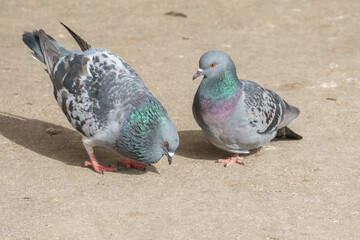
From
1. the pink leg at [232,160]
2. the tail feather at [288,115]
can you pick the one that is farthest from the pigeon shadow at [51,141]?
the tail feather at [288,115]

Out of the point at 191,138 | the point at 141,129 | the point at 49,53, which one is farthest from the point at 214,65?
the point at 49,53

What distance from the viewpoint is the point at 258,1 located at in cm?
1091

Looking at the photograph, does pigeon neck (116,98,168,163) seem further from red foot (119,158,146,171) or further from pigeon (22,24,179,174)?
red foot (119,158,146,171)

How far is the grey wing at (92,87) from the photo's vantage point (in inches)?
227

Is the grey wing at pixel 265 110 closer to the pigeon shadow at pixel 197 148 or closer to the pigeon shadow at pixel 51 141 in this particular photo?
the pigeon shadow at pixel 197 148

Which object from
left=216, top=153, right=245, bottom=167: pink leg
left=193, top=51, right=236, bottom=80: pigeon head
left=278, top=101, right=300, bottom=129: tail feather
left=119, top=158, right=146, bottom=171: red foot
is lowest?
left=216, top=153, right=245, bottom=167: pink leg

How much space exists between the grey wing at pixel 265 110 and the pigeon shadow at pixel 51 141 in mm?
1085

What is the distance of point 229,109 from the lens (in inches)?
236

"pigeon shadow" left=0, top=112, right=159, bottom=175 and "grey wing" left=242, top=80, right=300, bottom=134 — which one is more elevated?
"grey wing" left=242, top=80, right=300, bottom=134

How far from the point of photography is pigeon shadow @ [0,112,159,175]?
6430 millimetres

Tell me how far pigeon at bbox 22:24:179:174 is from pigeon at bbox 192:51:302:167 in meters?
0.48

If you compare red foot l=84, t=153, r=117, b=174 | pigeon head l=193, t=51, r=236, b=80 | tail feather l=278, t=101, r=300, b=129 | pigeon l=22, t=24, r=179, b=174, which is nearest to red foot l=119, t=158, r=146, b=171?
pigeon l=22, t=24, r=179, b=174

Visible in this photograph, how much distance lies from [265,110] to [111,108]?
5.08 ft

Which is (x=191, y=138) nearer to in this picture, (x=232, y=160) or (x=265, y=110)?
(x=232, y=160)
